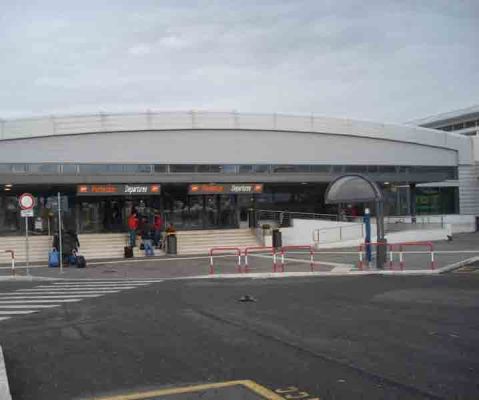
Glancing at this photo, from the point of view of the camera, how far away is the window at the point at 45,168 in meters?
34.8

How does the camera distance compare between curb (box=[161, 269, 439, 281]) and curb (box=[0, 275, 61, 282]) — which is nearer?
curb (box=[161, 269, 439, 281])

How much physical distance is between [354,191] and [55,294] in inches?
529

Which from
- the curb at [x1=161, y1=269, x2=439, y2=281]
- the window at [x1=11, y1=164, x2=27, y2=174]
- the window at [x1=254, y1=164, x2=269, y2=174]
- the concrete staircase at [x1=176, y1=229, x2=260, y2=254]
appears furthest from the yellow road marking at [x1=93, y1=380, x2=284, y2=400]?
the window at [x1=254, y1=164, x2=269, y2=174]

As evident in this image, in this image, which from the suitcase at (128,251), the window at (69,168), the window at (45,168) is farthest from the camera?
the window at (69,168)

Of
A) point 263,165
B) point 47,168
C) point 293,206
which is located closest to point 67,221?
point 47,168

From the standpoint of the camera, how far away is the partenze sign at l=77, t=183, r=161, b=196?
33.7 m

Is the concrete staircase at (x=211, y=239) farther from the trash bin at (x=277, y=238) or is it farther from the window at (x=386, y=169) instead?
the window at (x=386, y=169)

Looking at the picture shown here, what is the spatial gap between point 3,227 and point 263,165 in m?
16.4

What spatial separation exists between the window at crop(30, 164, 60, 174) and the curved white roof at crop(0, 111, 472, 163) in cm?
177

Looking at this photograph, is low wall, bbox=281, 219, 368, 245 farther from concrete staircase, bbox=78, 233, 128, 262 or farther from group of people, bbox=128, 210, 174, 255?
concrete staircase, bbox=78, 233, 128, 262

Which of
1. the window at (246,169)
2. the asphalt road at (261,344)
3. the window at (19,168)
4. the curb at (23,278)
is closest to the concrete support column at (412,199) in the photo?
the window at (246,169)

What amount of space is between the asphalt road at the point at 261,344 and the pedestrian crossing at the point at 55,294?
0.72 m

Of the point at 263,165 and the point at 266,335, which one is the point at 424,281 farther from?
the point at 263,165

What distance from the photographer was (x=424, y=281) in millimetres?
18312
